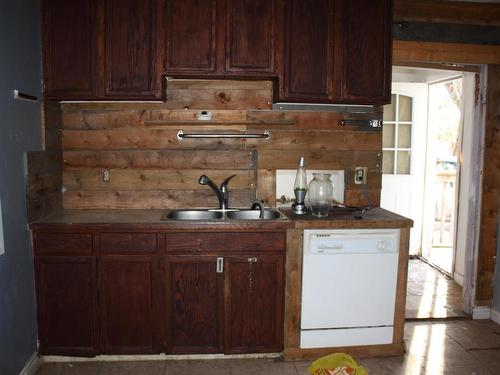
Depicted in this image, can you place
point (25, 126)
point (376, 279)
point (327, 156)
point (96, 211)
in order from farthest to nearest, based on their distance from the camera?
point (327, 156) < point (96, 211) < point (376, 279) < point (25, 126)

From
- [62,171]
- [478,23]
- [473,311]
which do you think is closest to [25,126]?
[62,171]

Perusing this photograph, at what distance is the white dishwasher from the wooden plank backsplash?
71 cm

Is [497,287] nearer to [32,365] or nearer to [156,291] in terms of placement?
[156,291]

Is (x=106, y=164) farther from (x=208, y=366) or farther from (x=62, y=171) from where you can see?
(x=208, y=366)

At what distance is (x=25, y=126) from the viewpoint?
2.48 meters

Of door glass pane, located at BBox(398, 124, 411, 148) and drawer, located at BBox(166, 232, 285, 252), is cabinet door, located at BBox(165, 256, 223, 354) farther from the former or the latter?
door glass pane, located at BBox(398, 124, 411, 148)

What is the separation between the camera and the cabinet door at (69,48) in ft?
8.68

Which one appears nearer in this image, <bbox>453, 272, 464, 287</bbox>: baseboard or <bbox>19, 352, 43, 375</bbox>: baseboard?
<bbox>19, 352, 43, 375</bbox>: baseboard

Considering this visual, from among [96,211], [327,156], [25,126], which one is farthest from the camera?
[327,156]

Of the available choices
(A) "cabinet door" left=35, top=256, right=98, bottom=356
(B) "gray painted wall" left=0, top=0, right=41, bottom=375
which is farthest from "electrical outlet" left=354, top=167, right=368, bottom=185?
(B) "gray painted wall" left=0, top=0, right=41, bottom=375

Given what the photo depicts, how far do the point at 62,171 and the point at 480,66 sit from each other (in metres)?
3.29

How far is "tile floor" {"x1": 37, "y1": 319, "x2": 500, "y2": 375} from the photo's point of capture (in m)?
2.54

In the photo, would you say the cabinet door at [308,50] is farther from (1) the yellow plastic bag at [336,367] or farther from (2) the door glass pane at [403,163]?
(2) the door glass pane at [403,163]

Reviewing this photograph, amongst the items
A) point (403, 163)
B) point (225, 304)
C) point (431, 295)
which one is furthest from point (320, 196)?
point (403, 163)
